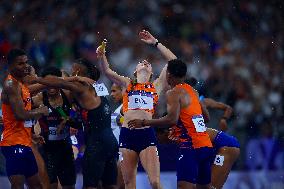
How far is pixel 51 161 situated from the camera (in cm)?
871

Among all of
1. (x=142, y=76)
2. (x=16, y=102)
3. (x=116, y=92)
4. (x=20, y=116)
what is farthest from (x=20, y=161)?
(x=116, y=92)

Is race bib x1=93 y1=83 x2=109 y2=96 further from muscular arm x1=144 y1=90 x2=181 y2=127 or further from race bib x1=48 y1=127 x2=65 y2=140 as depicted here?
race bib x1=48 y1=127 x2=65 y2=140

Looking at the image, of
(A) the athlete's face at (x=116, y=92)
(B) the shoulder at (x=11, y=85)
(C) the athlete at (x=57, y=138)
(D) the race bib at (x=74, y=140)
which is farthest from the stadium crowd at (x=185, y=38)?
(B) the shoulder at (x=11, y=85)

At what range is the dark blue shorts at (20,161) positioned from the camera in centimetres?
749

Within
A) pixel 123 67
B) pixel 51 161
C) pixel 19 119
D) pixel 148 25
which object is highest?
pixel 148 25

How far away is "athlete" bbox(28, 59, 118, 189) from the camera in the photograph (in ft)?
25.8

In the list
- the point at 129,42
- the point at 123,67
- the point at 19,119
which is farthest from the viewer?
the point at 129,42

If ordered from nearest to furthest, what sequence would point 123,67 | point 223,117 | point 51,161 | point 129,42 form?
point 51,161
point 223,117
point 123,67
point 129,42

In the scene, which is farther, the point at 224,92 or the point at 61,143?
the point at 224,92

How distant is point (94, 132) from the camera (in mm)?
8070

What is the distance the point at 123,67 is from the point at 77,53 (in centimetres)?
125

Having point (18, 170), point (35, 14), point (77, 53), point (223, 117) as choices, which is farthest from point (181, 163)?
point (35, 14)

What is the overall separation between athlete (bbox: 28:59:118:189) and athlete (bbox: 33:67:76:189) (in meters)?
0.61

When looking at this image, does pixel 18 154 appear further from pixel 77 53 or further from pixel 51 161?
pixel 77 53
